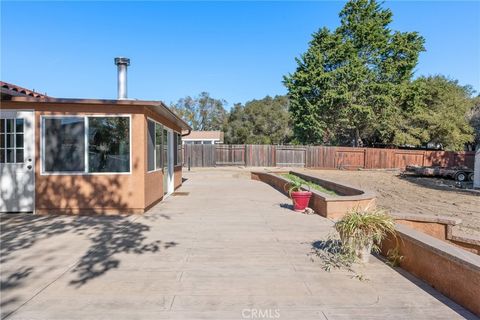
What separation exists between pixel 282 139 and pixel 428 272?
45548mm

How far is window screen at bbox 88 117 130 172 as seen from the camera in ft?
22.9

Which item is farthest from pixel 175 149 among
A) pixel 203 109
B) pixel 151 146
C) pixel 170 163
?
pixel 203 109

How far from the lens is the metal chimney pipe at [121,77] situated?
28.5ft

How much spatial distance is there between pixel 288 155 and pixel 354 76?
9.81 metres

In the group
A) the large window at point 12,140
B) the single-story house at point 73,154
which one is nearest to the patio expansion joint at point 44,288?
the single-story house at point 73,154

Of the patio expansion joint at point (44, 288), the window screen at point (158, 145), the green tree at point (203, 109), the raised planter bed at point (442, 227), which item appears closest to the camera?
the patio expansion joint at point (44, 288)

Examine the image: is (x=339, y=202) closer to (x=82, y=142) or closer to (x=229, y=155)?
(x=82, y=142)

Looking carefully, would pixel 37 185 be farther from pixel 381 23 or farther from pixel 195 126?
pixel 195 126

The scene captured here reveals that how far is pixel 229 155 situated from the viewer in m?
28.0

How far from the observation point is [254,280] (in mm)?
3594

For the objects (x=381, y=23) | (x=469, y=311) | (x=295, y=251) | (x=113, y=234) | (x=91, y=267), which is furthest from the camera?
(x=381, y=23)

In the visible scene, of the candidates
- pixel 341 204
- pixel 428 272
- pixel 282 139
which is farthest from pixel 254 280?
pixel 282 139

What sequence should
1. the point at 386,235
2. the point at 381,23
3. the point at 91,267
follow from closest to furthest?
the point at 91,267 < the point at 386,235 < the point at 381,23

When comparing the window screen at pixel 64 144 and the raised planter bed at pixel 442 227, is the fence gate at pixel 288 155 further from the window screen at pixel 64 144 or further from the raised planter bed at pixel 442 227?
the raised planter bed at pixel 442 227
